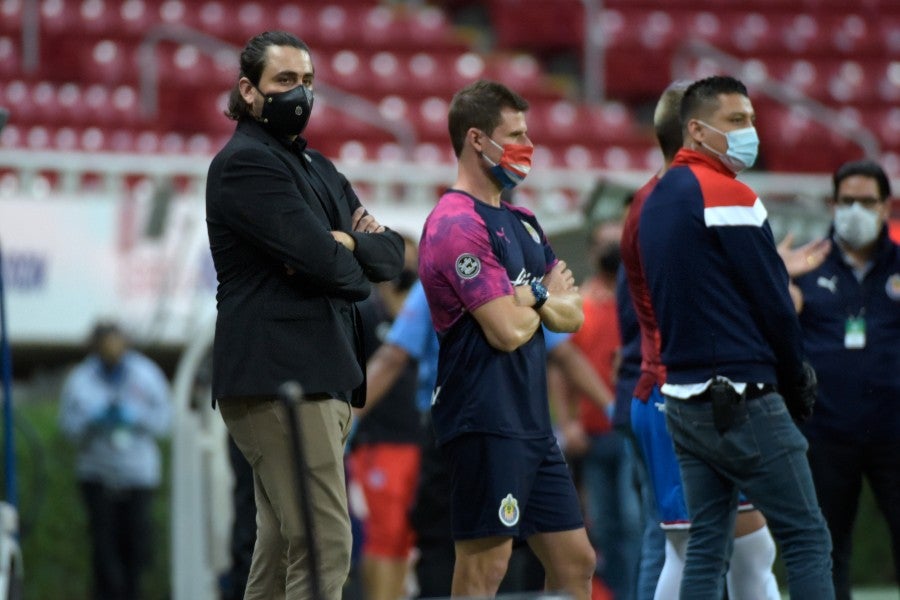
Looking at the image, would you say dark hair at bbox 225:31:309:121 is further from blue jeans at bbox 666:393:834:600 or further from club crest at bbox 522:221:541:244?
blue jeans at bbox 666:393:834:600

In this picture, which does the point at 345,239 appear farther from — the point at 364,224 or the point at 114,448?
the point at 114,448

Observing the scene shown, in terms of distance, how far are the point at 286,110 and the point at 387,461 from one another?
375cm

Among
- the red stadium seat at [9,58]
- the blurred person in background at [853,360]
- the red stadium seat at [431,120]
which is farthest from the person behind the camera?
the red stadium seat at [9,58]

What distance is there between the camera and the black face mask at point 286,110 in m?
4.52

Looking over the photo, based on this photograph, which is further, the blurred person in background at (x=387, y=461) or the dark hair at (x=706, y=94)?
the blurred person in background at (x=387, y=461)

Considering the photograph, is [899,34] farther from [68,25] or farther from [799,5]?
[68,25]

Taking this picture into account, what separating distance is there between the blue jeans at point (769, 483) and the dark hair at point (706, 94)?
879mm

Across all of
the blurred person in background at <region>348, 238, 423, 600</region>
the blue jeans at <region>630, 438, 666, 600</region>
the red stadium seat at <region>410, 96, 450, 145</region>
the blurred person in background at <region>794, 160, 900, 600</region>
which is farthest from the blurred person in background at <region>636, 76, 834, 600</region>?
the red stadium seat at <region>410, 96, 450, 145</region>

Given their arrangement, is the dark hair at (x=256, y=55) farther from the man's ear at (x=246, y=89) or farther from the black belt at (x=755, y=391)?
the black belt at (x=755, y=391)

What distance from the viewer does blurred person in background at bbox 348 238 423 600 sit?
7738mm

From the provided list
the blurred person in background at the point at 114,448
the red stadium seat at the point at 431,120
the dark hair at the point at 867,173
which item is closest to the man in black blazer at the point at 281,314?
the dark hair at the point at 867,173

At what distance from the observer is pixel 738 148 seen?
482 centimetres

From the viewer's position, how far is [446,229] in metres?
4.84

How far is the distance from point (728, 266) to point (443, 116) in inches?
395
